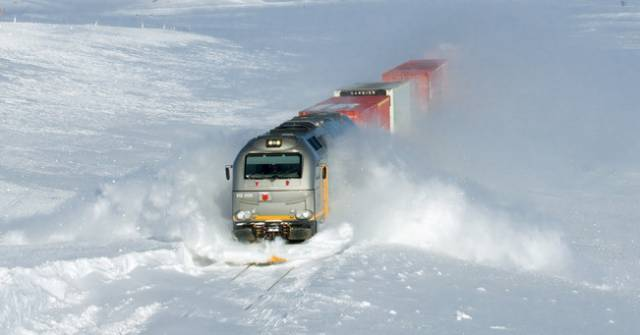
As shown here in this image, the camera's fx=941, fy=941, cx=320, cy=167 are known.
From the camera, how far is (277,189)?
2027 centimetres

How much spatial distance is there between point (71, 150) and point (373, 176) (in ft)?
66.3

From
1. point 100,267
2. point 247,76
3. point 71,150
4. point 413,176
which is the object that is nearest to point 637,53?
point 247,76

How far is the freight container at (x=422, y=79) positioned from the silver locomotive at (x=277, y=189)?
18139 mm

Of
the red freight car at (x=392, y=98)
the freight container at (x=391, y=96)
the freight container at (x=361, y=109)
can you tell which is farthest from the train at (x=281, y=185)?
the freight container at (x=391, y=96)

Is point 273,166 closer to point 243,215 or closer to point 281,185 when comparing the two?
point 281,185

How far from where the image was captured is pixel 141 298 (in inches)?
637

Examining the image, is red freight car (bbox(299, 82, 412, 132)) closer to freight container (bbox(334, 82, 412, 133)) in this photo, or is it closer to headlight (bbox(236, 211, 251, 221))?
freight container (bbox(334, 82, 412, 133))

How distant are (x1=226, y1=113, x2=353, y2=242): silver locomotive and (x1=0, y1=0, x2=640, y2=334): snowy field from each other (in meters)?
0.42

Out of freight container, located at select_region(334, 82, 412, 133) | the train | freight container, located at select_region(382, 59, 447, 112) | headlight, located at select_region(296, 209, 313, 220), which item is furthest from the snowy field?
freight container, located at select_region(334, 82, 412, 133)

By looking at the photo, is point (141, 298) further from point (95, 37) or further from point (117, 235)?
point (95, 37)

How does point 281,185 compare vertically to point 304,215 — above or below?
above

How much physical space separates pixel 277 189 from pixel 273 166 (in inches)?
21.4

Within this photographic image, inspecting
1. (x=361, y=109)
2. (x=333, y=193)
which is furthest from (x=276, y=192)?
(x=361, y=109)

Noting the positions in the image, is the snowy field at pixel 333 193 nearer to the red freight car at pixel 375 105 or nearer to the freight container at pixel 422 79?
the freight container at pixel 422 79
